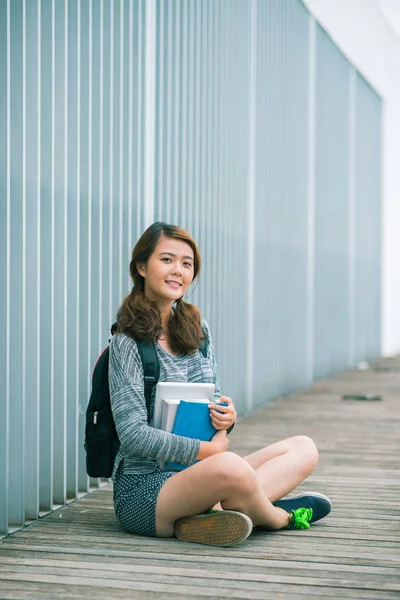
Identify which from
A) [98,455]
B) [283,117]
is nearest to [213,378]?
[98,455]

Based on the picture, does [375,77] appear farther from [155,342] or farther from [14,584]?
[14,584]

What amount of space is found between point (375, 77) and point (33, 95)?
12.2 m

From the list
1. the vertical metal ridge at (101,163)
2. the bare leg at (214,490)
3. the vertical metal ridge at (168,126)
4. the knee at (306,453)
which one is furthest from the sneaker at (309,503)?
the vertical metal ridge at (168,126)

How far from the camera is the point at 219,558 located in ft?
12.5

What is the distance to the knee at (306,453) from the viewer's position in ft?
14.4

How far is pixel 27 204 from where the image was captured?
177 inches

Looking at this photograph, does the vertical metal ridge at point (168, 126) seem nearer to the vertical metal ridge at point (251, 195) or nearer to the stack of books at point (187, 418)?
the vertical metal ridge at point (251, 195)

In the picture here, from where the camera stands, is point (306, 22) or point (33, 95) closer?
point (33, 95)

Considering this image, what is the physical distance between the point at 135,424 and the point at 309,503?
0.93m

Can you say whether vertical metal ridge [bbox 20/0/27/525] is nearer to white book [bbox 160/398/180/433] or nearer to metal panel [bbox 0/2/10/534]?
metal panel [bbox 0/2/10/534]

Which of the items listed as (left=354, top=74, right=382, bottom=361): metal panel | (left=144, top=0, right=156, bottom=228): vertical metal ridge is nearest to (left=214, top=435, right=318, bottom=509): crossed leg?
(left=144, top=0, right=156, bottom=228): vertical metal ridge

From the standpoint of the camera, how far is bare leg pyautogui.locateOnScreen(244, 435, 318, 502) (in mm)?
4227

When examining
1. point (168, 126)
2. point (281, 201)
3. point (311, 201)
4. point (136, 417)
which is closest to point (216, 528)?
point (136, 417)

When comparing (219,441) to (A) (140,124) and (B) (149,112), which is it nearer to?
(A) (140,124)
